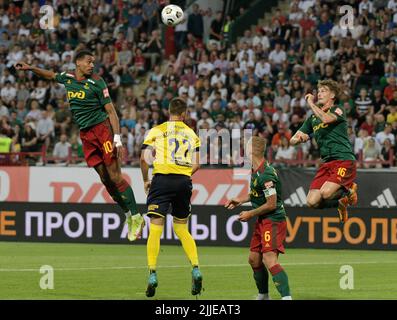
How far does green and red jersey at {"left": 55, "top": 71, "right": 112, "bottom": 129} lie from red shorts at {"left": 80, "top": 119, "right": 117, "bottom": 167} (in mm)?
151

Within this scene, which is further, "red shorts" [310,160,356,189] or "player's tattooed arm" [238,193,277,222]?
"red shorts" [310,160,356,189]

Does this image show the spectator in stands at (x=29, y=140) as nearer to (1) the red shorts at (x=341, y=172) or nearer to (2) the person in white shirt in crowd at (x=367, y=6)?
(2) the person in white shirt in crowd at (x=367, y=6)

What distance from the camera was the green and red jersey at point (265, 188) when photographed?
40.4ft

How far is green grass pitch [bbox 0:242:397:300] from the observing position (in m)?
13.8

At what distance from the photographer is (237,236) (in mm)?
22453

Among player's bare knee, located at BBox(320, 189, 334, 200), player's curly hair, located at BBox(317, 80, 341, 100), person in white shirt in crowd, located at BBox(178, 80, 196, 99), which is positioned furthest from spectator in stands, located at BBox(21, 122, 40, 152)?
player's curly hair, located at BBox(317, 80, 341, 100)

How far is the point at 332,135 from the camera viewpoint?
49.1ft

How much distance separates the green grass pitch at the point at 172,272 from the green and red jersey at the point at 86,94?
239cm

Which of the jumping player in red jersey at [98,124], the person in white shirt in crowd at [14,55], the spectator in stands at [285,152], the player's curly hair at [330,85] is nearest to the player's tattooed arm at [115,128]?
the jumping player in red jersey at [98,124]

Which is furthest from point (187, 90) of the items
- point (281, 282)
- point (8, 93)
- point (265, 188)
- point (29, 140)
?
point (281, 282)

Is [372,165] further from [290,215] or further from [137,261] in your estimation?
[137,261]

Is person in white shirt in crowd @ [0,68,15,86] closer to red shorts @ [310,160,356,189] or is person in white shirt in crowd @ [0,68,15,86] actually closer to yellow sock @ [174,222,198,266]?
red shorts @ [310,160,356,189]

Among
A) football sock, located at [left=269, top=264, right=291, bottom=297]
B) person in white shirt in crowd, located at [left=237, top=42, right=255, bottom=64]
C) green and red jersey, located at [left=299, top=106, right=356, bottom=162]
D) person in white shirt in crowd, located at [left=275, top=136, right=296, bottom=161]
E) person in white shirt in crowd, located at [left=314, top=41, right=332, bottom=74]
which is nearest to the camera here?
football sock, located at [left=269, top=264, right=291, bottom=297]

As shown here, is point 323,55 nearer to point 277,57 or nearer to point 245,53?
point 277,57
